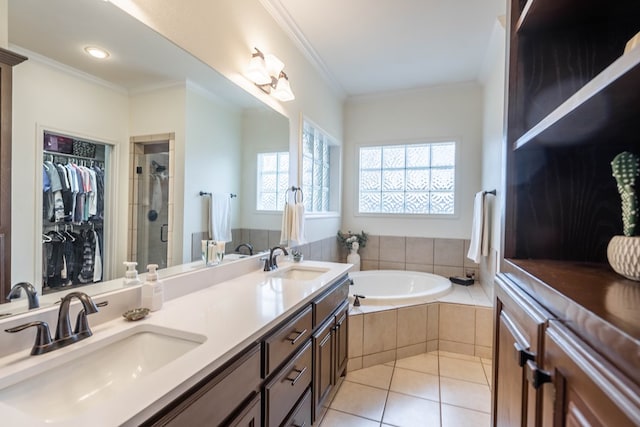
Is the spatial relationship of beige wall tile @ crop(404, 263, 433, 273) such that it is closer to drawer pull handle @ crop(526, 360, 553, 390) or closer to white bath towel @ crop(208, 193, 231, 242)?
white bath towel @ crop(208, 193, 231, 242)

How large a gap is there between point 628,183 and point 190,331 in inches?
49.6

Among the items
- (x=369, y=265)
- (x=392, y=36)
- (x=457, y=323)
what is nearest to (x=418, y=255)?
(x=369, y=265)

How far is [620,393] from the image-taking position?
0.35m

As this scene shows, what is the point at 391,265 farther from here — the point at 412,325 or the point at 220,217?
the point at 220,217

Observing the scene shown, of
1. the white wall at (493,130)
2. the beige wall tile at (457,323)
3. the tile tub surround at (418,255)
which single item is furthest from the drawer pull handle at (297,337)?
the tile tub surround at (418,255)

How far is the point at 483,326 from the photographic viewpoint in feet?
8.84

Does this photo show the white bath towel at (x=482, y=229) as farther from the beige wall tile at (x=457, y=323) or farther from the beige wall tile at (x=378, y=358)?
the beige wall tile at (x=378, y=358)

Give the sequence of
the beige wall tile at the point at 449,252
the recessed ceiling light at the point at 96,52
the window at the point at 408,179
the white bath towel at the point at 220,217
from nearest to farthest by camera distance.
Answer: the recessed ceiling light at the point at 96,52 → the white bath towel at the point at 220,217 → the beige wall tile at the point at 449,252 → the window at the point at 408,179

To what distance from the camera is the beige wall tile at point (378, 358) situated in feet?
8.20

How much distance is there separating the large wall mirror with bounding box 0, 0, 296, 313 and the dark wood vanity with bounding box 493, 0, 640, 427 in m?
1.37

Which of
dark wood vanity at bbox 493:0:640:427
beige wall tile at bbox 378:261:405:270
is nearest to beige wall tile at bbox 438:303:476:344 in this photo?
beige wall tile at bbox 378:261:405:270

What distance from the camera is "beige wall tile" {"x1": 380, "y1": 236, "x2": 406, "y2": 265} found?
3.80 metres

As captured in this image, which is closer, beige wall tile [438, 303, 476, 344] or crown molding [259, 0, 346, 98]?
crown molding [259, 0, 346, 98]

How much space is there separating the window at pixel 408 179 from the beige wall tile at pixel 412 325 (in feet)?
4.56
